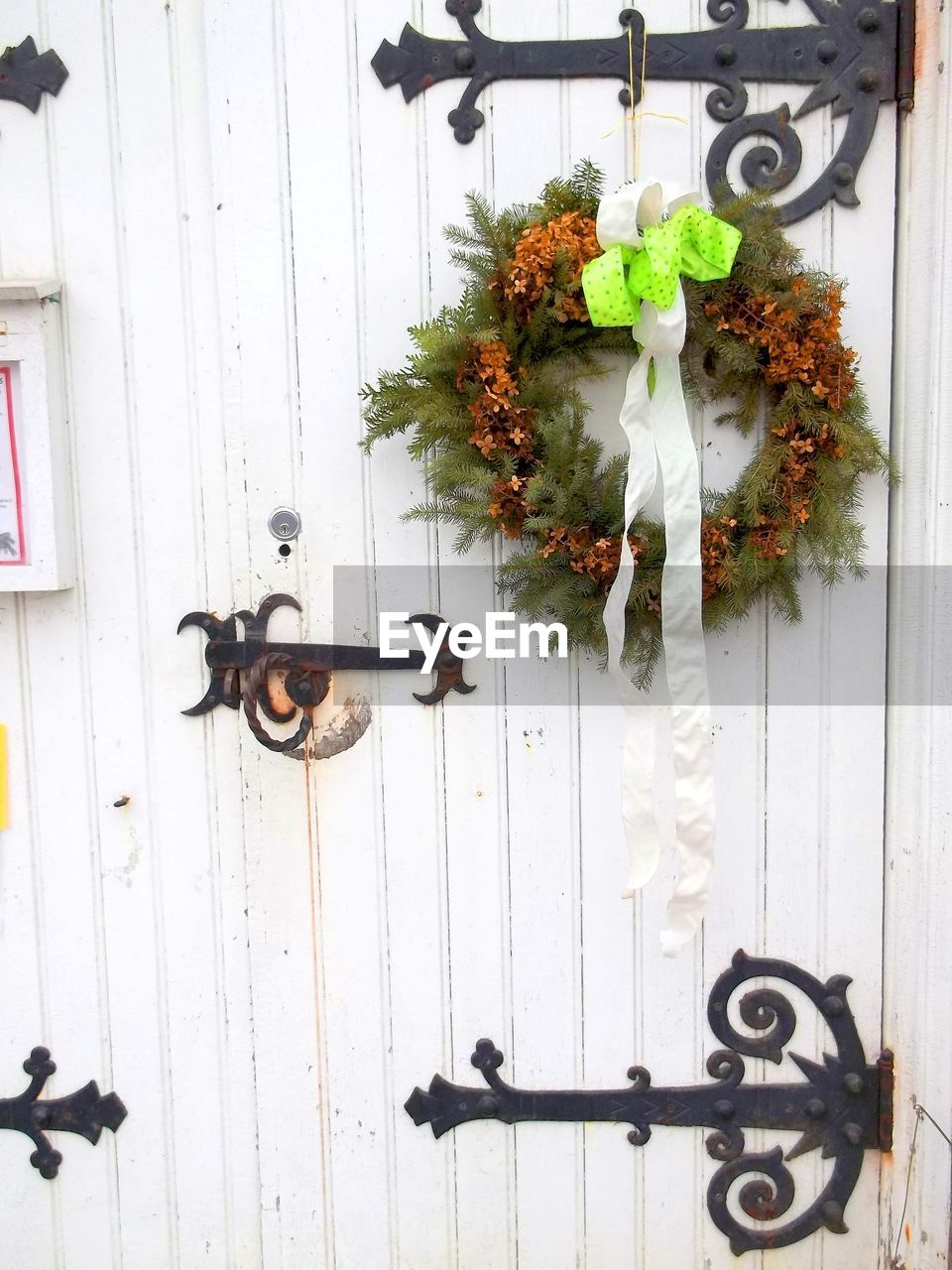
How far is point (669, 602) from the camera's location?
1.25 m

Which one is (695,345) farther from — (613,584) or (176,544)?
(176,544)

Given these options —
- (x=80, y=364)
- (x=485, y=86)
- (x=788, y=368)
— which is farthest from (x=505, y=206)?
(x=80, y=364)

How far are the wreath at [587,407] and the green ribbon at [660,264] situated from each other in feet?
0.17

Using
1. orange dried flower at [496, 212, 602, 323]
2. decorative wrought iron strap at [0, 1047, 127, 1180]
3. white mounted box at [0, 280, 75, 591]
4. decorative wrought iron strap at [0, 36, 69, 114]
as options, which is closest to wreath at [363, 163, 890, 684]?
orange dried flower at [496, 212, 602, 323]

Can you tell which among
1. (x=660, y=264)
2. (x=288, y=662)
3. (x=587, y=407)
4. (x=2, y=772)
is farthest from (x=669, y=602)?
(x=2, y=772)

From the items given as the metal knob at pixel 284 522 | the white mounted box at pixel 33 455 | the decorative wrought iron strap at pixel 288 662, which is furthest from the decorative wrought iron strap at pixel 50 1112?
the metal knob at pixel 284 522

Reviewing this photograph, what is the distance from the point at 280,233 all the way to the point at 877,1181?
1.57 meters

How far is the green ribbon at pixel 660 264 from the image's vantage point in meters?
1.19

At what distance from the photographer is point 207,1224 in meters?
1.51

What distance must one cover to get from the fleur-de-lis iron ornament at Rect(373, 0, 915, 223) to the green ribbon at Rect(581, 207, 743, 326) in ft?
0.50

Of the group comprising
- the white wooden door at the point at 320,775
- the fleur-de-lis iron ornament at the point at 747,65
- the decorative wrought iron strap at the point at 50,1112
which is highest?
the fleur-de-lis iron ornament at the point at 747,65

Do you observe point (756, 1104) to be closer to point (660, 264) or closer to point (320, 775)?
point (320, 775)

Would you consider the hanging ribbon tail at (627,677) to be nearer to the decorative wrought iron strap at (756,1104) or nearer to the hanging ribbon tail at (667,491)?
the hanging ribbon tail at (667,491)

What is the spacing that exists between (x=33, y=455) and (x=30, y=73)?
50 cm
